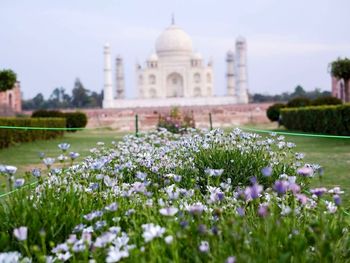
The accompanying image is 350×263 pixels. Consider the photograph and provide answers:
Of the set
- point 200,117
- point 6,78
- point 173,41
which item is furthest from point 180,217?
point 173,41

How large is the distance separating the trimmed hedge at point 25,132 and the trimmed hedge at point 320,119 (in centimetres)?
722

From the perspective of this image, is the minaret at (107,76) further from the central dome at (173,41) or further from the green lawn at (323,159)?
the green lawn at (323,159)

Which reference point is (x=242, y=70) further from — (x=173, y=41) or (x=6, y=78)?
(x=6, y=78)

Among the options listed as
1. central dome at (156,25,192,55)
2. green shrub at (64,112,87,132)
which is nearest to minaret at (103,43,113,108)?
central dome at (156,25,192,55)

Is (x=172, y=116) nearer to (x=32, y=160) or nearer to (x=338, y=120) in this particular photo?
(x=338, y=120)

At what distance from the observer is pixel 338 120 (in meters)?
12.2

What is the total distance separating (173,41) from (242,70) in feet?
21.1

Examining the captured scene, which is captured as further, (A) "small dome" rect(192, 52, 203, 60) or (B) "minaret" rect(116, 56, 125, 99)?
(B) "minaret" rect(116, 56, 125, 99)

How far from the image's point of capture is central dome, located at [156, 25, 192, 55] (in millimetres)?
46375

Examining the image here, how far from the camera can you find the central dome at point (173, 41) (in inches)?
1826

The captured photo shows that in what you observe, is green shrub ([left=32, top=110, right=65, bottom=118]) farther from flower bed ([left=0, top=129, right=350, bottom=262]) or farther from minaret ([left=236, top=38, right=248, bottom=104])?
minaret ([left=236, top=38, right=248, bottom=104])

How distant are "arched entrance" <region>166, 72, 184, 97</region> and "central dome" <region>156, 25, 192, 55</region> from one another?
7.80ft

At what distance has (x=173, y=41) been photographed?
153 feet

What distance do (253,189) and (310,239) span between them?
79 centimetres
